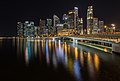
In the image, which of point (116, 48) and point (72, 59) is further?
point (116, 48)

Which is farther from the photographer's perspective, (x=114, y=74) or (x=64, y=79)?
(x=114, y=74)

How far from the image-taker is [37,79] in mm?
20469

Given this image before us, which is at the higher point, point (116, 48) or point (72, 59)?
point (116, 48)

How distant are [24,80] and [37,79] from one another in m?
1.18

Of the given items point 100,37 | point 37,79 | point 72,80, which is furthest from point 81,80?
point 100,37

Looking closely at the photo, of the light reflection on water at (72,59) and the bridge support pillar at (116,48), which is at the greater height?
the bridge support pillar at (116,48)

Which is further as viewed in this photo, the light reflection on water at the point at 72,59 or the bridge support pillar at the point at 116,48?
the bridge support pillar at the point at 116,48

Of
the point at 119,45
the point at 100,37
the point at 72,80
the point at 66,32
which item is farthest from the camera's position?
the point at 66,32

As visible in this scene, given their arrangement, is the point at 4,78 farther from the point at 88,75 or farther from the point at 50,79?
the point at 88,75

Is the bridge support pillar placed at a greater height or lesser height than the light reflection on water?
greater

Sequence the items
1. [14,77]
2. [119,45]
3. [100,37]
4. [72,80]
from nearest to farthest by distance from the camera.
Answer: [72,80] → [14,77] → [119,45] → [100,37]

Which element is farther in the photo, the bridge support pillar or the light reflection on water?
the bridge support pillar

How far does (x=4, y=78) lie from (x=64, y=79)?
565 centimetres

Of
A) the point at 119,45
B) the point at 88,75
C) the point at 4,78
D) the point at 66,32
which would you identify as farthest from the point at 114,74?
the point at 66,32
